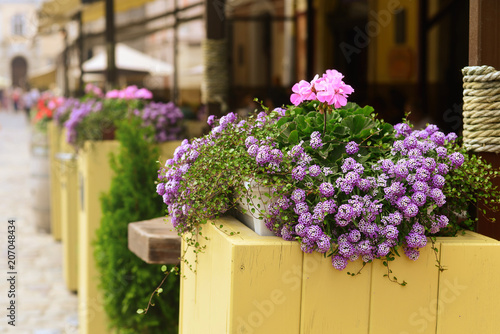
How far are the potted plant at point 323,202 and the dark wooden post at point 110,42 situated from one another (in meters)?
4.98

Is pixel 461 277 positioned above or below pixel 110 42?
below

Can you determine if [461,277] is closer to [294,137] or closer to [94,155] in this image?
[294,137]

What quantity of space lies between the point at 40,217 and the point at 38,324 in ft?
11.2

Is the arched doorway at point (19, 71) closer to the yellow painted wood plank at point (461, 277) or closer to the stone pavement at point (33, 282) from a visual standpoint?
the stone pavement at point (33, 282)

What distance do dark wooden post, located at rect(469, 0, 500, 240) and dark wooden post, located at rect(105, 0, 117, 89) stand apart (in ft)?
16.6

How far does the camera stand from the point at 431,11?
29.3 feet

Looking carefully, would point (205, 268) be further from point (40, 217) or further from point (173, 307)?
point (40, 217)

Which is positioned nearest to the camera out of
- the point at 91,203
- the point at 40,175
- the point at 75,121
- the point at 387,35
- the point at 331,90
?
the point at 331,90

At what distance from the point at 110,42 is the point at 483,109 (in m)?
5.29

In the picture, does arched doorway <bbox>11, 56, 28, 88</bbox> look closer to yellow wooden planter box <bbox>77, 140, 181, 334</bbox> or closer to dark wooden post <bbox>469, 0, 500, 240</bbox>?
yellow wooden planter box <bbox>77, 140, 181, 334</bbox>

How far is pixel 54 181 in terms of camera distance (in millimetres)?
7523

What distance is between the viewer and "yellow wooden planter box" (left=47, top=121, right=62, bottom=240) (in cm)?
750

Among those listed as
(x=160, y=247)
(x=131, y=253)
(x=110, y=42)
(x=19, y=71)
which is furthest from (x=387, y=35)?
(x=19, y=71)

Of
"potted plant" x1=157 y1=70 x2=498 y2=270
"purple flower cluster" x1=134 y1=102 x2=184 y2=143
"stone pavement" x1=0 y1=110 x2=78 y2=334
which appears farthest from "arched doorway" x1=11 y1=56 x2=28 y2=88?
"potted plant" x1=157 y1=70 x2=498 y2=270
